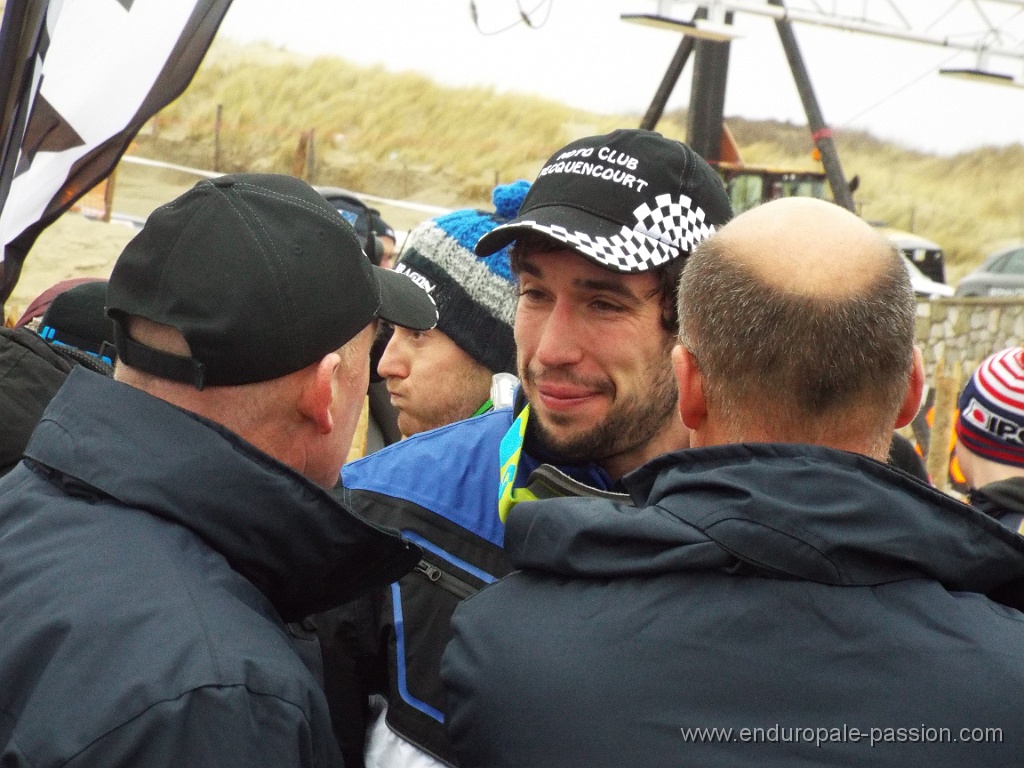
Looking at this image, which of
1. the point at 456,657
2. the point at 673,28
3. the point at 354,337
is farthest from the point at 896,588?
the point at 673,28

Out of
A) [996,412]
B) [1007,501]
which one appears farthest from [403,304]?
[996,412]

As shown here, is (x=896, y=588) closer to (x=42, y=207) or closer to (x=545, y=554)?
(x=545, y=554)

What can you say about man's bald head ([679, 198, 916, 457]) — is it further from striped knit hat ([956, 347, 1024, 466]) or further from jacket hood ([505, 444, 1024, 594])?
striped knit hat ([956, 347, 1024, 466])

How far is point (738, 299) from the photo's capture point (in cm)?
158

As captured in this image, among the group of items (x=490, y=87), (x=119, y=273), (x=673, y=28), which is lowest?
(x=490, y=87)

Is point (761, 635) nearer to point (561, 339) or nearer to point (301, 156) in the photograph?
point (561, 339)

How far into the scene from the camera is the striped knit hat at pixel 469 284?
120 inches

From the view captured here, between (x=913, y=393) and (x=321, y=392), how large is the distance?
882 millimetres

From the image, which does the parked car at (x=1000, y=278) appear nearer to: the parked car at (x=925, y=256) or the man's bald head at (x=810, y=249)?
the parked car at (x=925, y=256)

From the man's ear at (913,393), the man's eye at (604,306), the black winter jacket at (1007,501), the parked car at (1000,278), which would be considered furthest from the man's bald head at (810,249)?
the parked car at (1000,278)

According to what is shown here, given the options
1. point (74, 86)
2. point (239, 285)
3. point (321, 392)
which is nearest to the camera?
point (239, 285)

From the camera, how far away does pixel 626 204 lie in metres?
2.26

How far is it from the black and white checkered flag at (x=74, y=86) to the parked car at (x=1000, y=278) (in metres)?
17.8

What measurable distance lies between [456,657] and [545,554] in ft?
0.58
